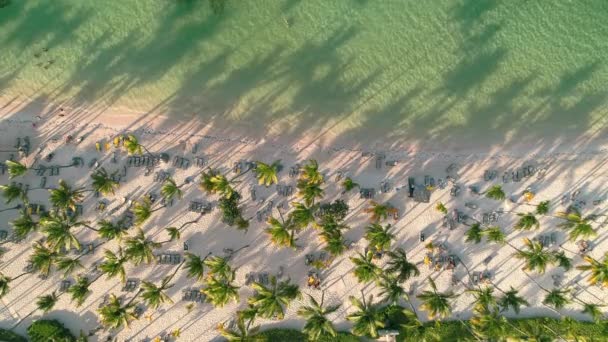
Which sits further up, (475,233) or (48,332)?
(48,332)

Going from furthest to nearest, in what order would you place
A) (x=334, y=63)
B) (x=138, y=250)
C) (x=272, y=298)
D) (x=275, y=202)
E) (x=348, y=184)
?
(x=334, y=63) < (x=275, y=202) < (x=348, y=184) < (x=138, y=250) < (x=272, y=298)

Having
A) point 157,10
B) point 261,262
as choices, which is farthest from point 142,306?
point 157,10

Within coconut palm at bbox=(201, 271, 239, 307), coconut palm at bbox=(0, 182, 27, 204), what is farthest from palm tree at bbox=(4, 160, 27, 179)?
coconut palm at bbox=(201, 271, 239, 307)

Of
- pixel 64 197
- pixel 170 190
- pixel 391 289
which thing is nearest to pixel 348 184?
pixel 391 289

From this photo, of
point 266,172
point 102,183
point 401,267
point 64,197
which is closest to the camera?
point 266,172

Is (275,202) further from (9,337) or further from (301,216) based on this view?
(9,337)

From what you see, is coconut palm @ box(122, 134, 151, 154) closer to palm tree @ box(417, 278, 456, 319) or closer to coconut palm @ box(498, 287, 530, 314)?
palm tree @ box(417, 278, 456, 319)

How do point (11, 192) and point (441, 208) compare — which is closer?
point (11, 192)
